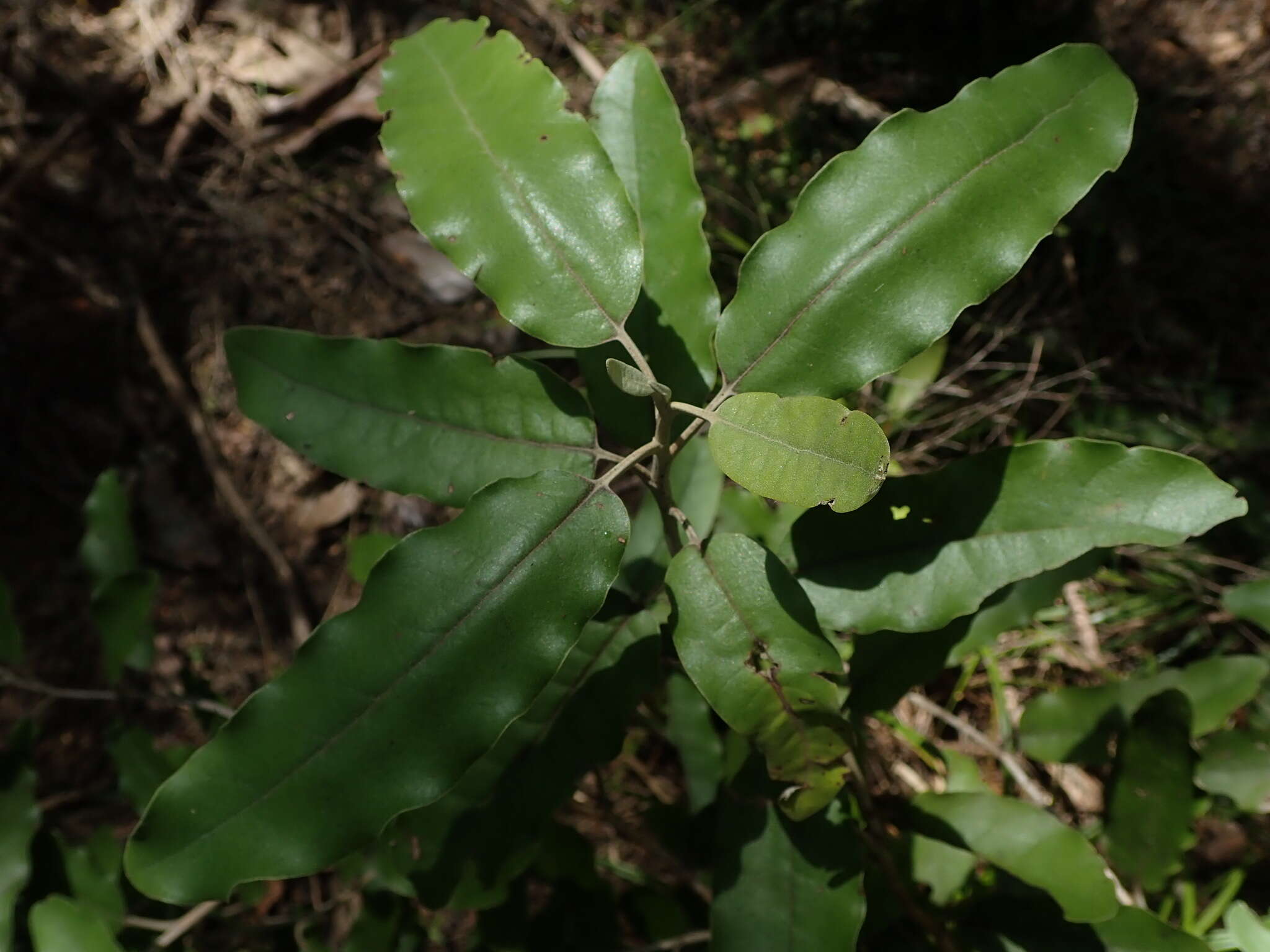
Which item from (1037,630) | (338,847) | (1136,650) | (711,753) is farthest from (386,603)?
(1136,650)

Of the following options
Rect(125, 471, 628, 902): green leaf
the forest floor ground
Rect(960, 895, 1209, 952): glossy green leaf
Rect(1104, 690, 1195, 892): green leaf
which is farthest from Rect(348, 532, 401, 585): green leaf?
Rect(1104, 690, 1195, 892): green leaf

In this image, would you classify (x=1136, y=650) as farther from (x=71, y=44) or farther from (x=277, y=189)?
(x=71, y=44)

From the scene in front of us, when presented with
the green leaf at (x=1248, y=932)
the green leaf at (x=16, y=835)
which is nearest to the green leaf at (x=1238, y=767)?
the green leaf at (x=1248, y=932)

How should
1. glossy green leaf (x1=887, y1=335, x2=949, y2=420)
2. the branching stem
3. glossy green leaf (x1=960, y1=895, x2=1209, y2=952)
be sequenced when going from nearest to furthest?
the branching stem, glossy green leaf (x1=960, y1=895, x2=1209, y2=952), glossy green leaf (x1=887, y1=335, x2=949, y2=420)

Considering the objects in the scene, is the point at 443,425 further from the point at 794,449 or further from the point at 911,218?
the point at 911,218

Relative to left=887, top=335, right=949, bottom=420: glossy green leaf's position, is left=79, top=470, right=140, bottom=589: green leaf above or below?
above

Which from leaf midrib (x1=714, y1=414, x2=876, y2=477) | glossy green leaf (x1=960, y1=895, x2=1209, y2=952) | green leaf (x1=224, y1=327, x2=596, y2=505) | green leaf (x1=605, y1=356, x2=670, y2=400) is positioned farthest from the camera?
glossy green leaf (x1=960, y1=895, x2=1209, y2=952)

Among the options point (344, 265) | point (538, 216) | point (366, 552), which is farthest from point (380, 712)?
point (344, 265)

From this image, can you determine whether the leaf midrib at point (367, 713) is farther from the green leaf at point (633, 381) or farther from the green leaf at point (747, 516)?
the green leaf at point (747, 516)

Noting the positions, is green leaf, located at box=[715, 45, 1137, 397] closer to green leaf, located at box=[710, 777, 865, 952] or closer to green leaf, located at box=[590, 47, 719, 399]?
green leaf, located at box=[590, 47, 719, 399]
